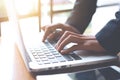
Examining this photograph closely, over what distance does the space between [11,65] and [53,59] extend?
0.15 m

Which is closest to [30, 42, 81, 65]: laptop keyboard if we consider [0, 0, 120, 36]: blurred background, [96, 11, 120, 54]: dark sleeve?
[96, 11, 120, 54]: dark sleeve

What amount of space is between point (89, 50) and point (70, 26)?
0.23 m

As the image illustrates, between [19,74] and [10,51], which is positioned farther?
[10,51]


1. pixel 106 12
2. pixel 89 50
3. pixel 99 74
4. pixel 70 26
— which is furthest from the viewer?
pixel 106 12

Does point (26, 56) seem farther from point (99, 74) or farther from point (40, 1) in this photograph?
point (40, 1)

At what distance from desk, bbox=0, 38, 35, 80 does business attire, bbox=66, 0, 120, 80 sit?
7.4 inches

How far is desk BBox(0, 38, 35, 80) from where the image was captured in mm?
739

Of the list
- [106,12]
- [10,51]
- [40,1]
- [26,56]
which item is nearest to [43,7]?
[40,1]

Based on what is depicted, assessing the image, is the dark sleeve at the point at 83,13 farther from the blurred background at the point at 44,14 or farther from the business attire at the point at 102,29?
the blurred background at the point at 44,14

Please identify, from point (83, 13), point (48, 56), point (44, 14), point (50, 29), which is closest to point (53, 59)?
point (48, 56)

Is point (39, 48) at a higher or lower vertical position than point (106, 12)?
higher

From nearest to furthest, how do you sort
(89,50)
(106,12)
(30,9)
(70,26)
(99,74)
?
1. (99,74)
2. (89,50)
3. (70,26)
4. (30,9)
5. (106,12)

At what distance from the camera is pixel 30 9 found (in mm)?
1548

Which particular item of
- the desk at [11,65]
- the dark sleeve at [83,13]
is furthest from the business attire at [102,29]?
the desk at [11,65]
